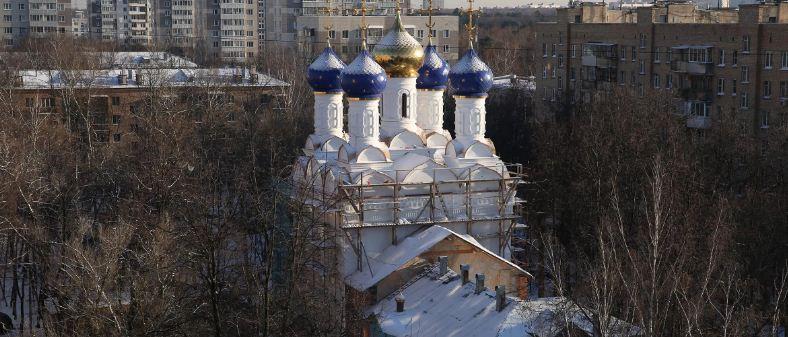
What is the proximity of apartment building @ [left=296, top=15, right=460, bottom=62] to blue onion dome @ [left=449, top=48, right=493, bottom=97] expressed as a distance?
3544cm

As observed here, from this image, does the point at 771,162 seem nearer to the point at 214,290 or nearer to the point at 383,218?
the point at 383,218

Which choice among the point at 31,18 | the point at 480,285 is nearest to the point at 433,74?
the point at 480,285

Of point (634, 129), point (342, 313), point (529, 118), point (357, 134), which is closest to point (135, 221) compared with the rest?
point (357, 134)

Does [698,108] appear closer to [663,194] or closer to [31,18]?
[663,194]

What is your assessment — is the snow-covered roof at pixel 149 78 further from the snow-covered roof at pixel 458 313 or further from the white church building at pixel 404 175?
the snow-covered roof at pixel 458 313

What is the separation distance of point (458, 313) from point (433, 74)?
6375 millimetres

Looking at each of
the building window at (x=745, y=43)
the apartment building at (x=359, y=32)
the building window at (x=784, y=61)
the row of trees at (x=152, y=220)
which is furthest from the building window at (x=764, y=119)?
the apartment building at (x=359, y=32)

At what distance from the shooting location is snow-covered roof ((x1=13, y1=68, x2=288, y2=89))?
38.6 meters

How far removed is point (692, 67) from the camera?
34.3m

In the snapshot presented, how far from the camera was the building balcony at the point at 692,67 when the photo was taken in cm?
3372

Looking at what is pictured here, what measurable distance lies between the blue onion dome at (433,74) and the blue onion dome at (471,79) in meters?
0.71

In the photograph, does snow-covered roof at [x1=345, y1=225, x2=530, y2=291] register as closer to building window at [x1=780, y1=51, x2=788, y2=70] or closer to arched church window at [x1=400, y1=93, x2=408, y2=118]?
arched church window at [x1=400, y1=93, x2=408, y2=118]

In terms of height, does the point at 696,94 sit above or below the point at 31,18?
below

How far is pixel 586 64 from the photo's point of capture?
40.5m
